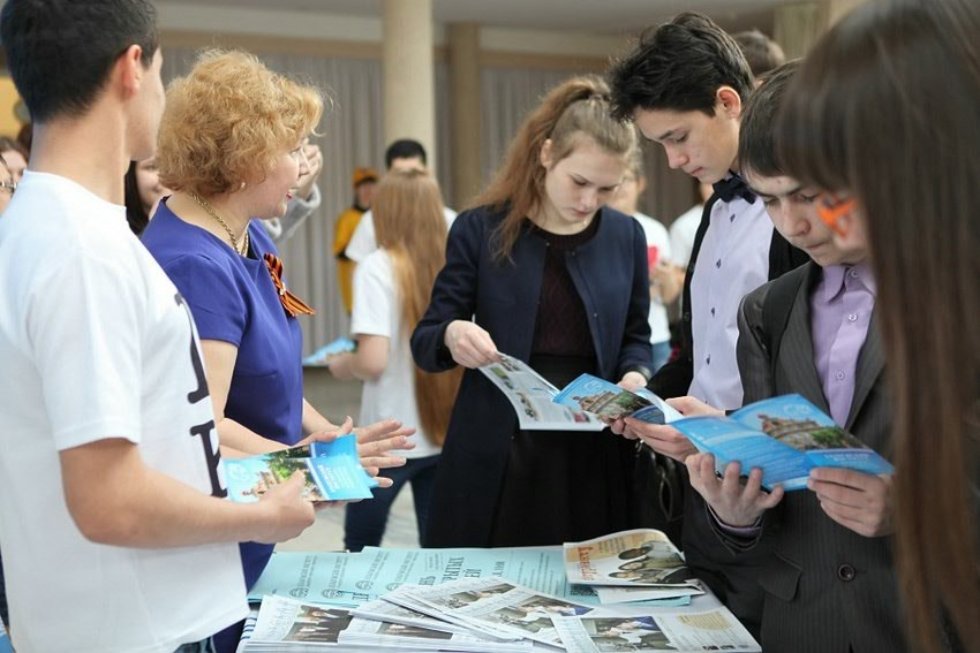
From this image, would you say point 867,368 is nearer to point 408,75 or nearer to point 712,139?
point 712,139

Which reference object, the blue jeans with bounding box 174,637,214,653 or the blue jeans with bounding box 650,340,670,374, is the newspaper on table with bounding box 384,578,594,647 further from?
the blue jeans with bounding box 650,340,670,374

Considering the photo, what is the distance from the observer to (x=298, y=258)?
12.1 metres

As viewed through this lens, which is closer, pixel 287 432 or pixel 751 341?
pixel 751 341

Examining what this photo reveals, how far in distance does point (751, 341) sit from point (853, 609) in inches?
15.8

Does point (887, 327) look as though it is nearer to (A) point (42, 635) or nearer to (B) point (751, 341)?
(B) point (751, 341)

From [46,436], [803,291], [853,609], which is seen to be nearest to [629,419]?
[803,291]

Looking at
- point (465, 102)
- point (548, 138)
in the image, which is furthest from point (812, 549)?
point (465, 102)

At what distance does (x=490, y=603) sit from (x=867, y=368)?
680 mm

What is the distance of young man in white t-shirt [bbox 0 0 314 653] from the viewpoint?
3.72 ft

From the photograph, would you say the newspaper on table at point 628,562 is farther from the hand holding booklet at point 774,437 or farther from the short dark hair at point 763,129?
the short dark hair at point 763,129

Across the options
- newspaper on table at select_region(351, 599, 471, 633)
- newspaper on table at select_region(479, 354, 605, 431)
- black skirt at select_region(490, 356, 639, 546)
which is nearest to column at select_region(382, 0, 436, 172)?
black skirt at select_region(490, 356, 639, 546)

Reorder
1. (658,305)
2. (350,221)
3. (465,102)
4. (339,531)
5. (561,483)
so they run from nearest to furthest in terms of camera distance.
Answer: (561,483) → (658,305) → (339,531) → (350,221) → (465,102)

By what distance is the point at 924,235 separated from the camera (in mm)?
938

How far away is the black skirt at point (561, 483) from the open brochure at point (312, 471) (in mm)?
862
